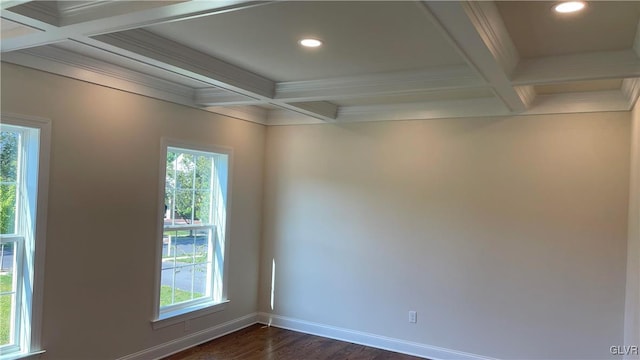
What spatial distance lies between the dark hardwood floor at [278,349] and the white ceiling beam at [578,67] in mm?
2800

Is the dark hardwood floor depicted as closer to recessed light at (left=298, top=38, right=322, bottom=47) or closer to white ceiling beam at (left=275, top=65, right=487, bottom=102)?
white ceiling beam at (left=275, top=65, right=487, bottom=102)

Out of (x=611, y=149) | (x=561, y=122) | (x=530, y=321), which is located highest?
(x=561, y=122)

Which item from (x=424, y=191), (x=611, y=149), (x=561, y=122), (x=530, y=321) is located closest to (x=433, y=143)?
(x=424, y=191)

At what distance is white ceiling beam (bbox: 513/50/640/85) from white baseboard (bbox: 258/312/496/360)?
2.56m

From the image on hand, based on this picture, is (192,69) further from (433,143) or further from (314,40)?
(433,143)

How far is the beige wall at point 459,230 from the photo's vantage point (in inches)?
148

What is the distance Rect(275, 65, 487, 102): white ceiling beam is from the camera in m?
3.23

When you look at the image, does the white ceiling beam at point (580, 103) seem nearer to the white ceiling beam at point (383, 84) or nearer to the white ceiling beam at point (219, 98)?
the white ceiling beam at point (383, 84)

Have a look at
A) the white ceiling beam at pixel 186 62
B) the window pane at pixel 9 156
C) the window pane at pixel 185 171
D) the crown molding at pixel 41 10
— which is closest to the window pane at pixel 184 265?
the window pane at pixel 185 171

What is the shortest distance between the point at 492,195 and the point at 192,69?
2824 millimetres

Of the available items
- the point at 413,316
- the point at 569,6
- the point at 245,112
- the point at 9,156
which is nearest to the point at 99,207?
the point at 9,156

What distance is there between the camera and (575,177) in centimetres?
383

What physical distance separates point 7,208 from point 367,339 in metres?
3.39

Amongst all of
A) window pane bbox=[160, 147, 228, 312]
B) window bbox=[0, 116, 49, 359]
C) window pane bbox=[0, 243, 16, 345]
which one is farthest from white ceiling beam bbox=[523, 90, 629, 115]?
window pane bbox=[0, 243, 16, 345]
